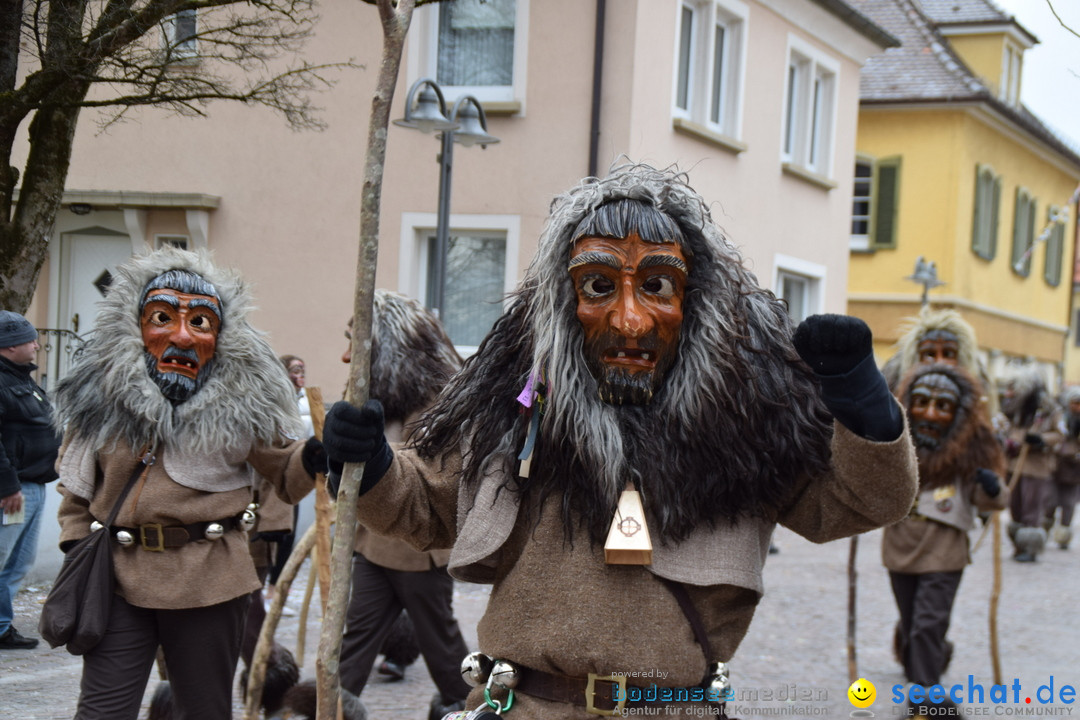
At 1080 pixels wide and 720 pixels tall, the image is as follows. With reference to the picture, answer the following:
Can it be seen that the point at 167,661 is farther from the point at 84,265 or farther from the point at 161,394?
the point at 84,265

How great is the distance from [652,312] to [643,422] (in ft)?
0.82

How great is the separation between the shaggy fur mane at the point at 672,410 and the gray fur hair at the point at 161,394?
1.65 meters

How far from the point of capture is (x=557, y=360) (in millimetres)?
2893

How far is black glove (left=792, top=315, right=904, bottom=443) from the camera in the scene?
8.34 ft

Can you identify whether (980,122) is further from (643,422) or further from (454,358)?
(643,422)

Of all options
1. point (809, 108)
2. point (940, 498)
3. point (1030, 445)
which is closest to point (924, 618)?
point (940, 498)

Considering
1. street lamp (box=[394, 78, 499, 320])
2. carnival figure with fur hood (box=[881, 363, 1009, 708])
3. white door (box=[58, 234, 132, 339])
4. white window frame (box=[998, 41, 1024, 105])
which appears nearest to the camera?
carnival figure with fur hood (box=[881, 363, 1009, 708])

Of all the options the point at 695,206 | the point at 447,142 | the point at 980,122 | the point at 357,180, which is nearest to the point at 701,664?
the point at 695,206

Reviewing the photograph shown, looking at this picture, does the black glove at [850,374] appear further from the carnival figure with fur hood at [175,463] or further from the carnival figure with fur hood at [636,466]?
the carnival figure with fur hood at [175,463]

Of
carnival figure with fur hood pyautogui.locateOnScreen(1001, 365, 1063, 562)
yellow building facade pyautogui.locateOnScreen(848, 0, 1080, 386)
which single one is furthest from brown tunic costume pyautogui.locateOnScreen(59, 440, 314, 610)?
yellow building facade pyautogui.locateOnScreen(848, 0, 1080, 386)

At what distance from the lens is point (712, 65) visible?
14.0m

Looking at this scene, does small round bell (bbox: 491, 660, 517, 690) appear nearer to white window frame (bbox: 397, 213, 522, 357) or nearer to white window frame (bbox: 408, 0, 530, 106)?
white window frame (bbox: 397, 213, 522, 357)

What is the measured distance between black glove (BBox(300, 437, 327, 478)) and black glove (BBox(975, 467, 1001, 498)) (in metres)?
3.46

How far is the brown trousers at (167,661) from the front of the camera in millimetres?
4074
